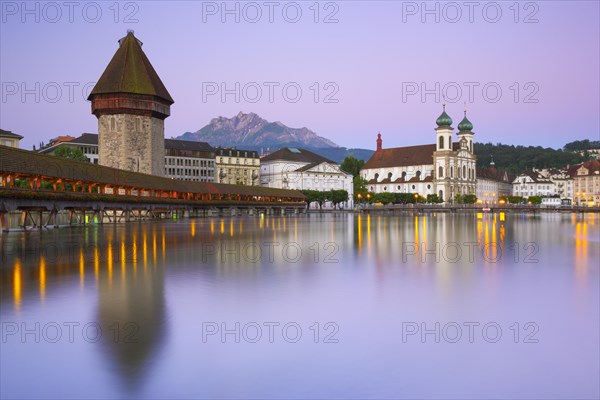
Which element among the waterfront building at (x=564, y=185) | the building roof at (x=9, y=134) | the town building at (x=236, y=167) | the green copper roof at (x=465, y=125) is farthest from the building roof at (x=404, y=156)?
the building roof at (x=9, y=134)

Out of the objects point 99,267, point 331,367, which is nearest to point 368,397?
point 331,367

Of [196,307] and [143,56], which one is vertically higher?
[143,56]

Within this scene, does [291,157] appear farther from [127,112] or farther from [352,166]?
[127,112]

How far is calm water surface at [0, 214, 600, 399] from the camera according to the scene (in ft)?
22.1

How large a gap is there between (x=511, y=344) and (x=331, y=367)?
2795mm

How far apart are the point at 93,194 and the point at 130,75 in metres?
35.7

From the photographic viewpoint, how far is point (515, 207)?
113812mm

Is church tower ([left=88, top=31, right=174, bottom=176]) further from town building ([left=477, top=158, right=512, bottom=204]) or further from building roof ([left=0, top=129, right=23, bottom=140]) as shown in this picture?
town building ([left=477, top=158, right=512, bottom=204])

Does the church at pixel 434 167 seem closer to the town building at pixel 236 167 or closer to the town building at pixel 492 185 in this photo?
the town building at pixel 492 185

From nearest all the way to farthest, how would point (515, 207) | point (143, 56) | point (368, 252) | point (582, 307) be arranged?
point (582, 307) → point (368, 252) → point (143, 56) → point (515, 207)

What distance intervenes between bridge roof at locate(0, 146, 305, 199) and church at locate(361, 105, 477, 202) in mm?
76625

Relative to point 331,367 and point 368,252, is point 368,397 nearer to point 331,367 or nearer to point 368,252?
point 331,367

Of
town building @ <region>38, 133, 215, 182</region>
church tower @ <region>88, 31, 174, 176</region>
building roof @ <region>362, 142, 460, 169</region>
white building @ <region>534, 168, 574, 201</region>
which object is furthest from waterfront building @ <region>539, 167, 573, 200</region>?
church tower @ <region>88, 31, 174, 176</region>

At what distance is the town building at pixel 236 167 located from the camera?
137 m
